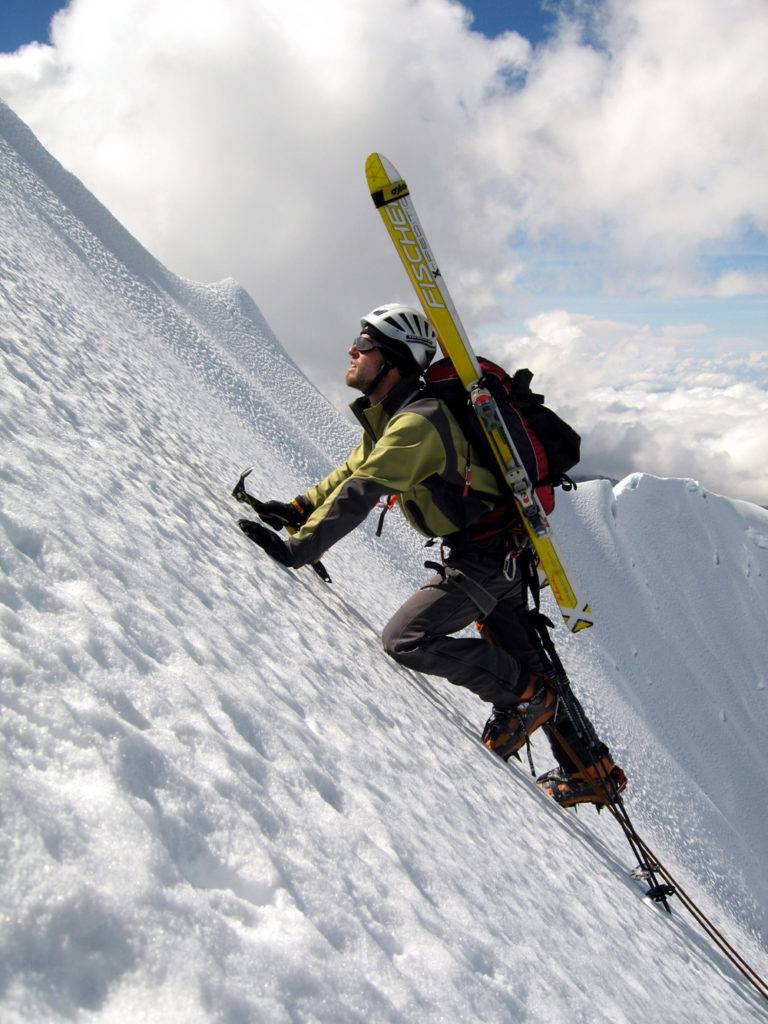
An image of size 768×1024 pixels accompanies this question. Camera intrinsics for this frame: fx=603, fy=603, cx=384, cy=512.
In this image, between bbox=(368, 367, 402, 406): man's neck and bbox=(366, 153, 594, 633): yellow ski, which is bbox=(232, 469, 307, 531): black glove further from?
bbox=(366, 153, 594, 633): yellow ski

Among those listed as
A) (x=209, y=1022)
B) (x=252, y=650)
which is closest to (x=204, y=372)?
(x=252, y=650)

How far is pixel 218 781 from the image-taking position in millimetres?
1379

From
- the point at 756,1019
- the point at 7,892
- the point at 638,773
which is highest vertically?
the point at 638,773

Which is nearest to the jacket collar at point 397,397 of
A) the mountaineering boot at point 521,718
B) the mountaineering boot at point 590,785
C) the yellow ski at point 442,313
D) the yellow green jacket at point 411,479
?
the yellow green jacket at point 411,479

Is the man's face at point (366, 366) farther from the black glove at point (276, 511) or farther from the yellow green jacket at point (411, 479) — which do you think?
the black glove at point (276, 511)

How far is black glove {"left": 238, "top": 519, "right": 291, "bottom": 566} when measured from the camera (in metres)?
3.26

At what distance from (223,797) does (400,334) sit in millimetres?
2986

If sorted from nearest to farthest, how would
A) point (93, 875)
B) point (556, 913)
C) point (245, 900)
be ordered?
point (93, 875) → point (245, 900) → point (556, 913)

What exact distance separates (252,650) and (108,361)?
3.41 m

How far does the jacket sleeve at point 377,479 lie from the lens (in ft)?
10.3

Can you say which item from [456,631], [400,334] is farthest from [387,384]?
[456,631]

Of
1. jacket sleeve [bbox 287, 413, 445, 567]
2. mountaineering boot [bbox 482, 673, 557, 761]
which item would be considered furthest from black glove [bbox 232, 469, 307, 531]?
mountaineering boot [bbox 482, 673, 557, 761]

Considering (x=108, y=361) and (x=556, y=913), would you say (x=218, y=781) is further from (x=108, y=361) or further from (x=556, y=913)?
(x=108, y=361)

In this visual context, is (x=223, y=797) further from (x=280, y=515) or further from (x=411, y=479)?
(x=280, y=515)
